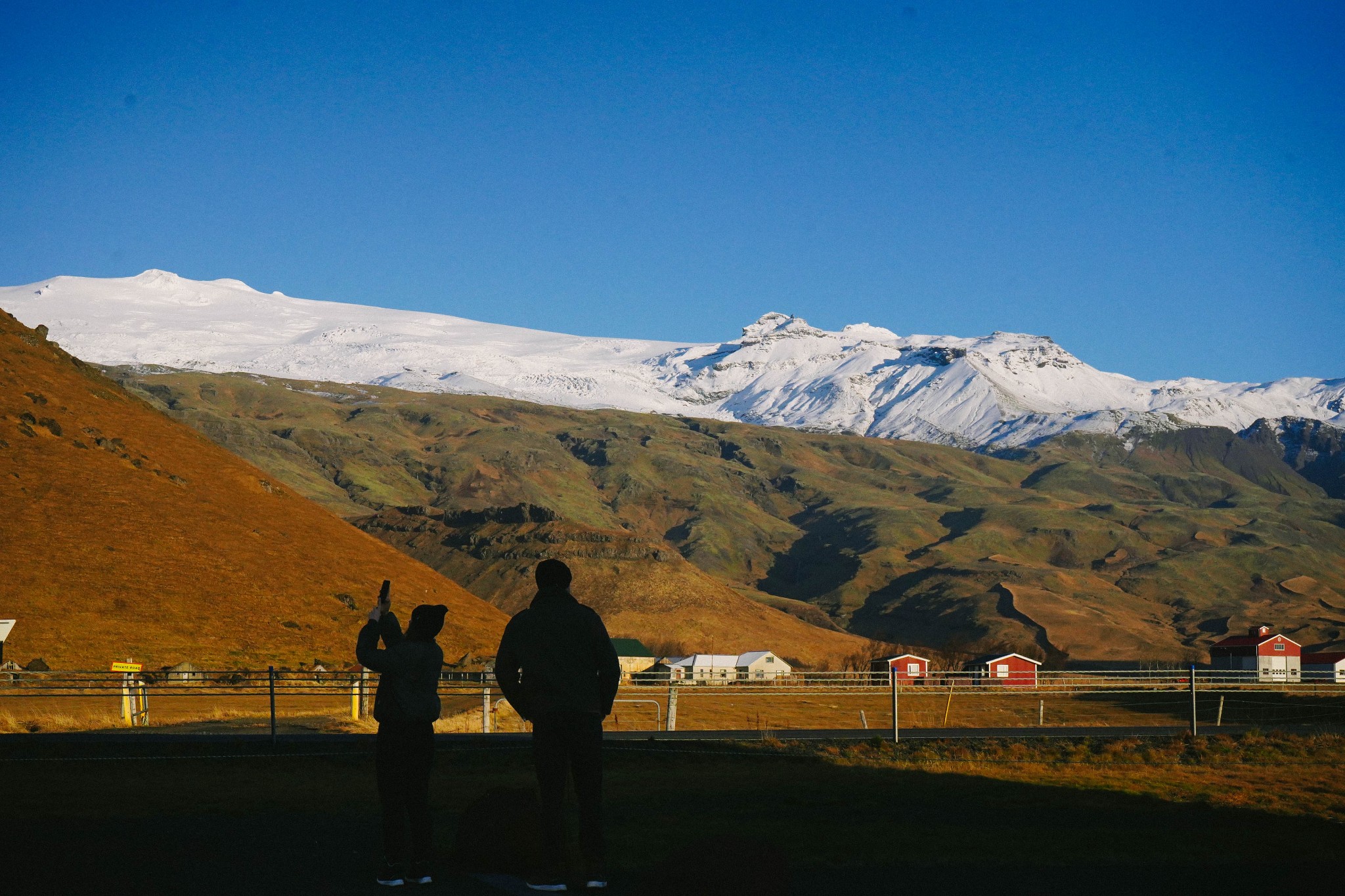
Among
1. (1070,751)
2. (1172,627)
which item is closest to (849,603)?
(1172,627)

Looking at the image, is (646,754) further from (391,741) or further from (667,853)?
(391,741)

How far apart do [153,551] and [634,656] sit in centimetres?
3958

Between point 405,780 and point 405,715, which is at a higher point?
point 405,715

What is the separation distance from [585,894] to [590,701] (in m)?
1.18

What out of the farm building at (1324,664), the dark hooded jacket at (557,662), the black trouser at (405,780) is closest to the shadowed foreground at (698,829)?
the black trouser at (405,780)

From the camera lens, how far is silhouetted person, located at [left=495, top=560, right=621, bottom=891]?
26.6ft

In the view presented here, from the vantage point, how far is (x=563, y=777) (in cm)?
823

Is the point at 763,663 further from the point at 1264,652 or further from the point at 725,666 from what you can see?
the point at 1264,652

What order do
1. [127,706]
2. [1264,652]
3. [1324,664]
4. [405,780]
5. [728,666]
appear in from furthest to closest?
[728,666]
[1264,652]
[1324,664]
[127,706]
[405,780]

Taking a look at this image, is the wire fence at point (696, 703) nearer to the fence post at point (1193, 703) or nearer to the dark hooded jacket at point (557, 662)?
the fence post at point (1193, 703)

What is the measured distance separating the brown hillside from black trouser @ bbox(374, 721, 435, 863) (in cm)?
4265

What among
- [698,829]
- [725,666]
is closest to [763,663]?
[725,666]

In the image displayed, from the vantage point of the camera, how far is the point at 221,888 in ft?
25.7

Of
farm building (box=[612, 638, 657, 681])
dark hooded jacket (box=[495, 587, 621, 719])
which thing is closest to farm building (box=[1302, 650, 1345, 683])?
farm building (box=[612, 638, 657, 681])
